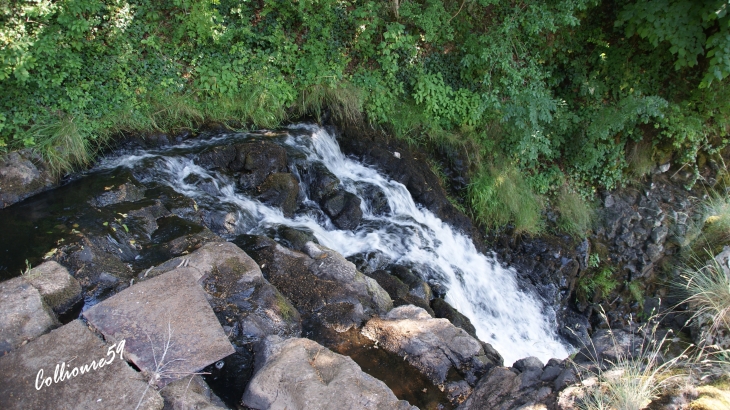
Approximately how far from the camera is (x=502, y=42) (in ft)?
24.4

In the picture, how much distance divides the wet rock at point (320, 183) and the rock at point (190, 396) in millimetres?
3609

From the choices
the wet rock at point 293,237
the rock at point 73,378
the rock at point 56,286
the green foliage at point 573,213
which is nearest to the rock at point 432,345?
the wet rock at point 293,237

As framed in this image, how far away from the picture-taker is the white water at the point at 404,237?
5617 mm

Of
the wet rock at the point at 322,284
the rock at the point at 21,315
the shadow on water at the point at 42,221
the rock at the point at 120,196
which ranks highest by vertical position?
the wet rock at the point at 322,284

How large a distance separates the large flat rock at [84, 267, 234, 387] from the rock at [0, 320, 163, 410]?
96 millimetres

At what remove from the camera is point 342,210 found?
608 centimetres

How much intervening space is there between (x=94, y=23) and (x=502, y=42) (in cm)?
582

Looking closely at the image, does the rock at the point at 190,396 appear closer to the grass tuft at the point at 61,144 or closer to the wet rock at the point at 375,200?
the grass tuft at the point at 61,144

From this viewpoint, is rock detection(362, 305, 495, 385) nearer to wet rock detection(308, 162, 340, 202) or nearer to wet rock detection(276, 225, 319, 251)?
wet rock detection(276, 225, 319, 251)

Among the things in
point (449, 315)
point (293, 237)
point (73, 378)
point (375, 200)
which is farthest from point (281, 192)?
point (73, 378)

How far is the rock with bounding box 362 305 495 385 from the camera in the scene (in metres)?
3.52

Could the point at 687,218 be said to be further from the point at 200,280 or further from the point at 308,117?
the point at 200,280

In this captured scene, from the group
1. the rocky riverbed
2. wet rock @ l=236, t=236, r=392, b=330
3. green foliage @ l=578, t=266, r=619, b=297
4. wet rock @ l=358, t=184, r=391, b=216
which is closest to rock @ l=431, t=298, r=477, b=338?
the rocky riverbed

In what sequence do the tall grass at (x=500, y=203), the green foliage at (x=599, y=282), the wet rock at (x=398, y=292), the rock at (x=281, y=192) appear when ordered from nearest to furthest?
1. the wet rock at (x=398, y=292)
2. the rock at (x=281, y=192)
3. the tall grass at (x=500, y=203)
4. the green foliage at (x=599, y=282)
